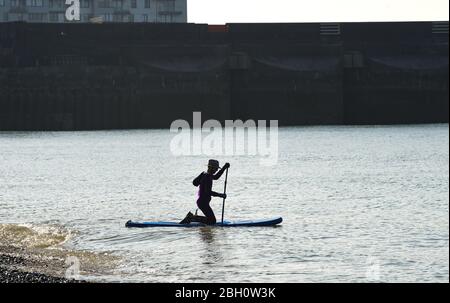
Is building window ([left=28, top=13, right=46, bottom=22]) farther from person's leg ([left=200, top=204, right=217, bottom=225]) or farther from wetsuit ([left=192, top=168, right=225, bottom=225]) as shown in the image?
wetsuit ([left=192, top=168, right=225, bottom=225])

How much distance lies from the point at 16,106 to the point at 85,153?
32884 mm

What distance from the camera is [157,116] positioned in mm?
115500

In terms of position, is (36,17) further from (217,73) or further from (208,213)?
(208,213)

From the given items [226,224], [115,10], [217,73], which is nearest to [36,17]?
[115,10]

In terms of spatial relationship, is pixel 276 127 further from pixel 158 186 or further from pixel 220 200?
pixel 220 200

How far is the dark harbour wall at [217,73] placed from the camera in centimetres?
11381

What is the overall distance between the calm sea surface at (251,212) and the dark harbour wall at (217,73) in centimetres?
2898

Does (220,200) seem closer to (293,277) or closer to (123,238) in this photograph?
(123,238)

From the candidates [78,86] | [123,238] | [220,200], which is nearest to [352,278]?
[123,238]

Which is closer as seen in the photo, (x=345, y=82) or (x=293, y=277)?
(x=293, y=277)

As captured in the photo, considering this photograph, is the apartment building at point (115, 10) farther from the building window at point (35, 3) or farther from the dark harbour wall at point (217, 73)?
the dark harbour wall at point (217, 73)

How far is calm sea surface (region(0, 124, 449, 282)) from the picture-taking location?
23.5 m
